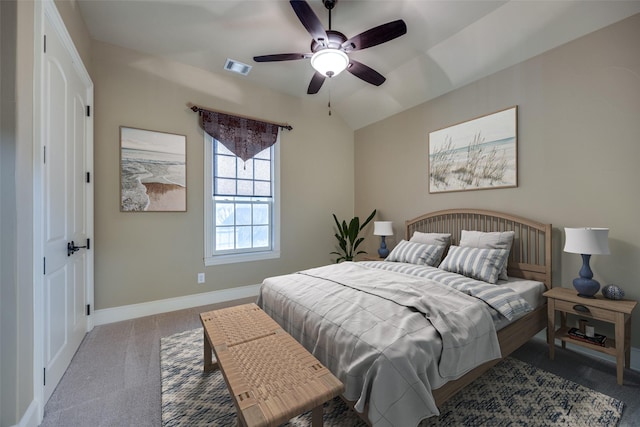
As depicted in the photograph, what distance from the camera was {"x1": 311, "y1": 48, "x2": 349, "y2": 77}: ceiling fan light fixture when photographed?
2.13 meters

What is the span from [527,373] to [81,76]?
14.8 ft

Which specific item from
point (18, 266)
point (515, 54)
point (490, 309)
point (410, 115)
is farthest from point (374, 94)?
point (18, 266)

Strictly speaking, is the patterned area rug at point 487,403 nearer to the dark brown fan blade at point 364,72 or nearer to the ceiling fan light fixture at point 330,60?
the ceiling fan light fixture at point 330,60

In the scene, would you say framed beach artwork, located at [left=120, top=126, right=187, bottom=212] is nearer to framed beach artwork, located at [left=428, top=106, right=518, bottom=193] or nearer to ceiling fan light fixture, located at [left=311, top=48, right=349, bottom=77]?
ceiling fan light fixture, located at [left=311, top=48, right=349, bottom=77]

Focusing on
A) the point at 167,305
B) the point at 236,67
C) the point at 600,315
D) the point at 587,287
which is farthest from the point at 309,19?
the point at 167,305

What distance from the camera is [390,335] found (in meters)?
1.38

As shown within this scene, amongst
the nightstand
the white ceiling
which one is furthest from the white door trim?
the nightstand

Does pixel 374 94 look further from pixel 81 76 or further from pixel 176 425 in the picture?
pixel 176 425

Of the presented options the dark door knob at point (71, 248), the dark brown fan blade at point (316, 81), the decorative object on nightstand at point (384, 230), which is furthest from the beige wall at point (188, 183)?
the dark brown fan blade at point (316, 81)

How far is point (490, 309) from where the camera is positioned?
1.87m

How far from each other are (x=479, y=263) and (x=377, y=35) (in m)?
2.16

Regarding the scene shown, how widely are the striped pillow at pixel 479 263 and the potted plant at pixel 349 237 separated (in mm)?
1723

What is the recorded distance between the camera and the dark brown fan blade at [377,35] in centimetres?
198

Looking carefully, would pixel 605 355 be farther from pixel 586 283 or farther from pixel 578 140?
pixel 578 140
